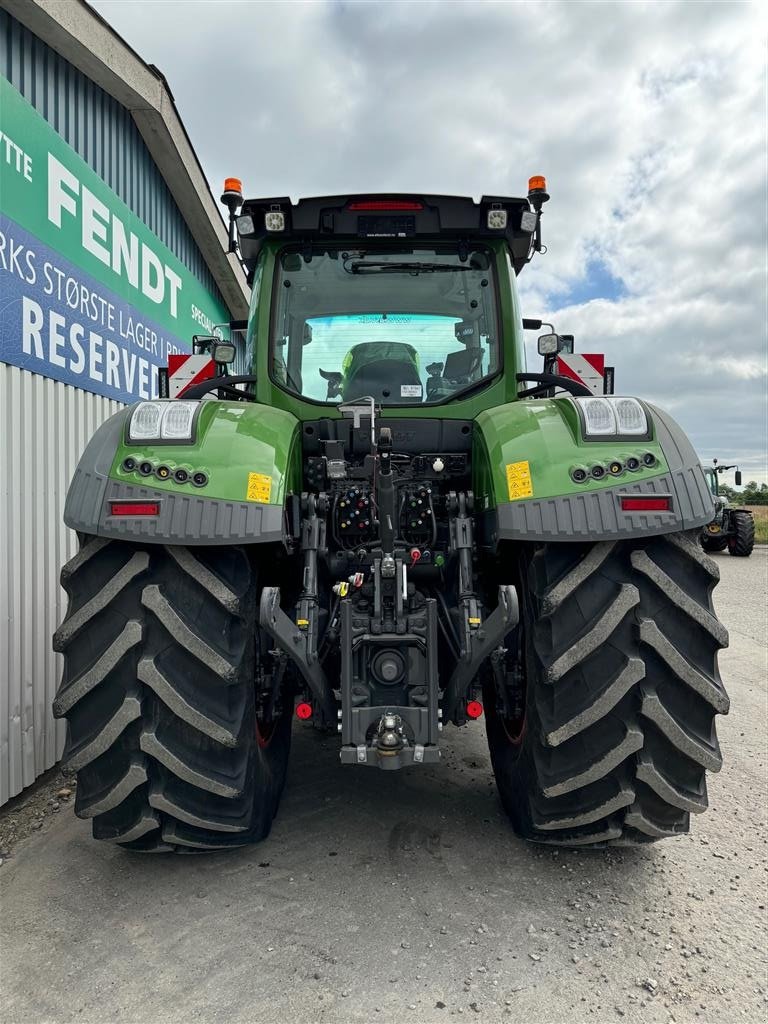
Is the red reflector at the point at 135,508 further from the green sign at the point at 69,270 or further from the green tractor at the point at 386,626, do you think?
the green sign at the point at 69,270

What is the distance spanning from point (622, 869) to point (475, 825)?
0.61m

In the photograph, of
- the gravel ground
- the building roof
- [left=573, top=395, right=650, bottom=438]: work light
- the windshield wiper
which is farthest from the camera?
the building roof

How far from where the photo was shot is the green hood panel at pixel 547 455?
2.23 m

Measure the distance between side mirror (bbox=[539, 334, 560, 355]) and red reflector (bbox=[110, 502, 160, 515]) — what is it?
1.97 meters

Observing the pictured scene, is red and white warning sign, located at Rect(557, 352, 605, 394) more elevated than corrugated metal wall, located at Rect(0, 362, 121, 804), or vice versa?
red and white warning sign, located at Rect(557, 352, 605, 394)

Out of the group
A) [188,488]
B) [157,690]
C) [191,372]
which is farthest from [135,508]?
[191,372]

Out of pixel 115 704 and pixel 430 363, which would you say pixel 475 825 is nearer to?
pixel 115 704

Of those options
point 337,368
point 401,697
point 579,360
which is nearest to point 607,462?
point 401,697

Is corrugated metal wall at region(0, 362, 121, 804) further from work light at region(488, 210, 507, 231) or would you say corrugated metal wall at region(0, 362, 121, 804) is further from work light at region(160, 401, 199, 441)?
work light at region(488, 210, 507, 231)

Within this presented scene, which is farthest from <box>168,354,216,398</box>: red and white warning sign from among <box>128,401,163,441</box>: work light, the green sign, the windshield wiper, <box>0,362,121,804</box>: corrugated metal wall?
<box>128,401,163,441</box>: work light

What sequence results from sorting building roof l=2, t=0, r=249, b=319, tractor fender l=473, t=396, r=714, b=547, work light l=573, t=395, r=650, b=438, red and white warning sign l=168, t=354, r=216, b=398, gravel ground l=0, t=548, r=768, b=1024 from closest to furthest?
gravel ground l=0, t=548, r=768, b=1024 < tractor fender l=473, t=396, r=714, b=547 < work light l=573, t=395, r=650, b=438 < building roof l=2, t=0, r=249, b=319 < red and white warning sign l=168, t=354, r=216, b=398

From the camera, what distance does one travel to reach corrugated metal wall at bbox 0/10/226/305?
3652 mm

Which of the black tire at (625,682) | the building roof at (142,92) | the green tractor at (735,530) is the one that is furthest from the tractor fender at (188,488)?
the green tractor at (735,530)

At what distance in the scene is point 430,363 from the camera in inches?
126
